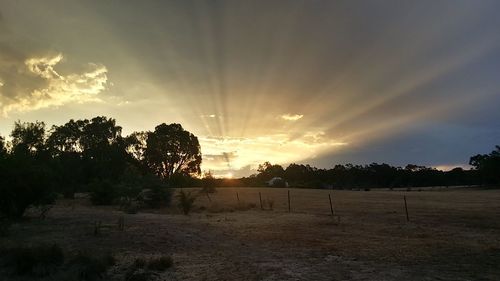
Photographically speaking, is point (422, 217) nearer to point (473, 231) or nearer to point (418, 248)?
point (473, 231)

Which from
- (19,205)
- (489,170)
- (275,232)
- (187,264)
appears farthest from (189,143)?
(187,264)

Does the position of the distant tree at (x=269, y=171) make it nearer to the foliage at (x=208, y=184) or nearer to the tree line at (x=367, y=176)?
the tree line at (x=367, y=176)

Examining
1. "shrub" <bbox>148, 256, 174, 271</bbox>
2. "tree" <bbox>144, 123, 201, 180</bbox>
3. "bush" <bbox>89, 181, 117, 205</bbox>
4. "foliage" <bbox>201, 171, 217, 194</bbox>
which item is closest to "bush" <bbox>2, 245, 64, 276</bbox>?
"shrub" <bbox>148, 256, 174, 271</bbox>

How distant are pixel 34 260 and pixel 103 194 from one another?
108 feet

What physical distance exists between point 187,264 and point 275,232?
8095mm

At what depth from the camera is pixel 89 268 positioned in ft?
44.7

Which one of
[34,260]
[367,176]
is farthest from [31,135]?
[367,176]

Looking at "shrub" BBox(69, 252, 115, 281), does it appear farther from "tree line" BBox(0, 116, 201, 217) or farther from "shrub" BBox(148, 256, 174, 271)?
"tree line" BBox(0, 116, 201, 217)

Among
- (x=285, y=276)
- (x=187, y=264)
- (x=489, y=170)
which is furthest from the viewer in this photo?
(x=489, y=170)

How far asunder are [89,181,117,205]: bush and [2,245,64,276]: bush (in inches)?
1229

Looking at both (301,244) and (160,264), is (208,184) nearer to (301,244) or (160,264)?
(301,244)

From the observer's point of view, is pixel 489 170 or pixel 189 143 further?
pixel 189 143

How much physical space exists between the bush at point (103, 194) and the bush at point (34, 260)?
3123 centimetres

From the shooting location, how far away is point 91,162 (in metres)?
84.9
